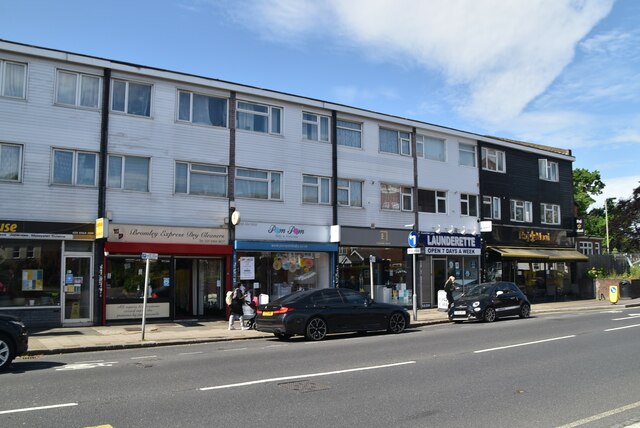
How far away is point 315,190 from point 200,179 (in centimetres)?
507

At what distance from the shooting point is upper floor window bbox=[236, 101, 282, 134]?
21.9 meters

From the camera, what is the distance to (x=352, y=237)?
A: 2398 centimetres

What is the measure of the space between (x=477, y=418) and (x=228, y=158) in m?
16.2

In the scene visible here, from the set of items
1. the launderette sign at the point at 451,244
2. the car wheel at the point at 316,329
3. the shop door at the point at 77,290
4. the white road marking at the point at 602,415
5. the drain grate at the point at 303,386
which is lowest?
the white road marking at the point at 602,415

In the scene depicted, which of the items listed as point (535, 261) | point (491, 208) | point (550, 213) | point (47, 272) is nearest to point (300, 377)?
point (47, 272)

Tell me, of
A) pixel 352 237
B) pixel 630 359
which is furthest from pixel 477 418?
pixel 352 237

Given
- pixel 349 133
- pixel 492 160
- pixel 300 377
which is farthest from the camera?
pixel 492 160

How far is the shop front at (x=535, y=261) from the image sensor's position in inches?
1163

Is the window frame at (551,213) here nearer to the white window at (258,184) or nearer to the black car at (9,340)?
the white window at (258,184)

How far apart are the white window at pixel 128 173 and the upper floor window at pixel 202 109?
2334mm

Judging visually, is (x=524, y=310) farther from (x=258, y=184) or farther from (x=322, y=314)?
(x=258, y=184)

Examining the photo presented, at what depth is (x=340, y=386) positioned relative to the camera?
8523 mm

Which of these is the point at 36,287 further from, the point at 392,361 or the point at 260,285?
the point at 392,361

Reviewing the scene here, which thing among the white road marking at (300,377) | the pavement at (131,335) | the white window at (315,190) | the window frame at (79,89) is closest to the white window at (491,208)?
the white window at (315,190)
